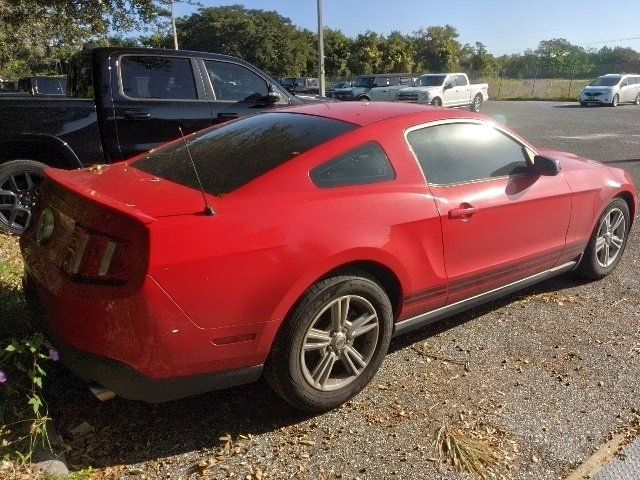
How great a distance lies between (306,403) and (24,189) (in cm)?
366

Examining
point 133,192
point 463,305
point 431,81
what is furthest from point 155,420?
point 431,81

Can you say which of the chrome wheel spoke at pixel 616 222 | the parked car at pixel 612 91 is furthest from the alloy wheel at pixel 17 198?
Result: the parked car at pixel 612 91

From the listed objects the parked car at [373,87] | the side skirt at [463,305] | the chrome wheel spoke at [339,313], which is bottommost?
the parked car at [373,87]

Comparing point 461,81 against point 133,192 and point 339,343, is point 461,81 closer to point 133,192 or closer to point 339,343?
point 339,343

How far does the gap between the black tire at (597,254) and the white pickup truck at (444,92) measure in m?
18.0

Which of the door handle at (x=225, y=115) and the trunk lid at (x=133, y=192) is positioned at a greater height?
the trunk lid at (x=133, y=192)

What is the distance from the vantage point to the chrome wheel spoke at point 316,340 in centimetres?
271

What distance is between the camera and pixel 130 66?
19.1 feet

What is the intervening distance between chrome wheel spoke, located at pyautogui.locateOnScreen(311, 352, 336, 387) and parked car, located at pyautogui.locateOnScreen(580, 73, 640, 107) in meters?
31.4

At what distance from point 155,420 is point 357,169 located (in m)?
1.59

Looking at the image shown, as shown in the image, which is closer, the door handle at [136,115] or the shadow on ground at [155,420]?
the shadow on ground at [155,420]

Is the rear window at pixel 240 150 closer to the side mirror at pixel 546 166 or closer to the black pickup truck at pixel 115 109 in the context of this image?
the side mirror at pixel 546 166

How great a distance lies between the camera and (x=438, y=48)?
193ft

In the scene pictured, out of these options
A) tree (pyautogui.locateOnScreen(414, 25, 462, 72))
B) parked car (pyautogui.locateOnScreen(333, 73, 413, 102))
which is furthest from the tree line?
parked car (pyautogui.locateOnScreen(333, 73, 413, 102))
